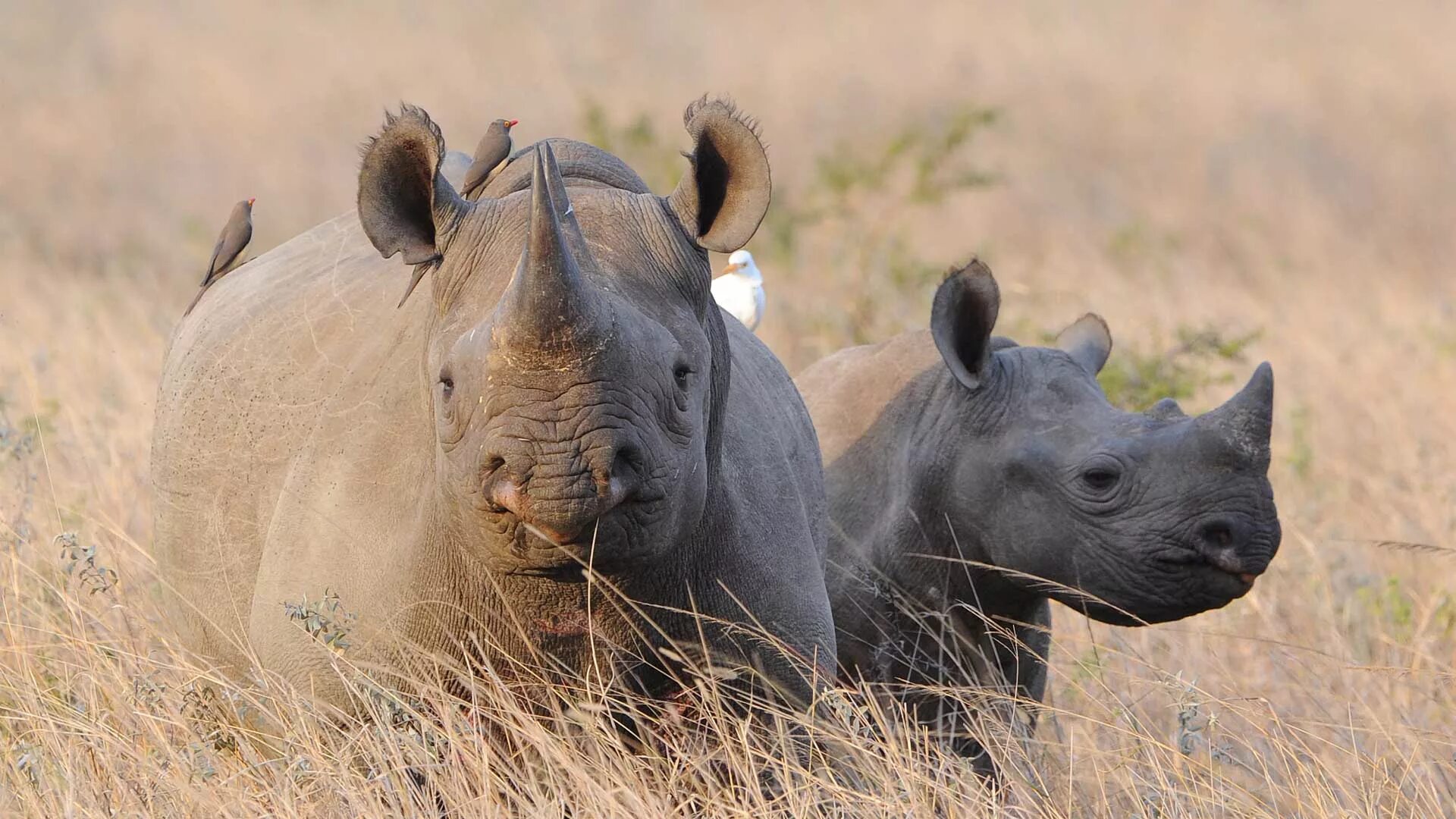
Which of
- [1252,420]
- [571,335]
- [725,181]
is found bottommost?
[1252,420]

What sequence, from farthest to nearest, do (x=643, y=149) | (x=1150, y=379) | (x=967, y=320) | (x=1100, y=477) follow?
(x=643, y=149) < (x=1150, y=379) < (x=967, y=320) < (x=1100, y=477)

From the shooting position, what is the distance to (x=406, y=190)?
3781 millimetres

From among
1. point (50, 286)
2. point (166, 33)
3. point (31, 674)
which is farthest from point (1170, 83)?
point (31, 674)

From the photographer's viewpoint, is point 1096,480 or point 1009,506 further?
point 1009,506

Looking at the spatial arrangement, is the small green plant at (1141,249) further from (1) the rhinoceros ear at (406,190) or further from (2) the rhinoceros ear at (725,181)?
(1) the rhinoceros ear at (406,190)

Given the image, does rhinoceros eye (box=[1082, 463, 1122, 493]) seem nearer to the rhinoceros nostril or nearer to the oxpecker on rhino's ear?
the rhinoceros nostril

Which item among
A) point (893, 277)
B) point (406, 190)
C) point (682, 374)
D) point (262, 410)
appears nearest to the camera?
point (682, 374)

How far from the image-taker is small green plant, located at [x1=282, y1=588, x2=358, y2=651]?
3.73m

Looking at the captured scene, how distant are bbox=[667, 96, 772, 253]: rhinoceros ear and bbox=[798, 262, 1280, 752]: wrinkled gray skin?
158 cm

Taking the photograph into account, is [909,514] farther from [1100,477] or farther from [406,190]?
[406,190]

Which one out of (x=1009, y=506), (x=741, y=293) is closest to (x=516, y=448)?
(x=1009, y=506)

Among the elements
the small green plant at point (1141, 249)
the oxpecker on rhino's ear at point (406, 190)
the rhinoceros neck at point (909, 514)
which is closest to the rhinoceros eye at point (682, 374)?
the oxpecker on rhino's ear at point (406, 190)

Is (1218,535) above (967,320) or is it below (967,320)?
below

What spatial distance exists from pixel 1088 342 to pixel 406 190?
2.83 m
